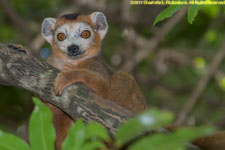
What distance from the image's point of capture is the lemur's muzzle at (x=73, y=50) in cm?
639

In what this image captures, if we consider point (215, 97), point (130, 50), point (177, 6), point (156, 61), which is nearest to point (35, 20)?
point (130, 50)

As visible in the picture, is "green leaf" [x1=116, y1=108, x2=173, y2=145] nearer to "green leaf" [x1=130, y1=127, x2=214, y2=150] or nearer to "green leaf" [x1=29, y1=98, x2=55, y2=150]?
"green leaf" [x1=130, y1=127, x2=214, y2=150]

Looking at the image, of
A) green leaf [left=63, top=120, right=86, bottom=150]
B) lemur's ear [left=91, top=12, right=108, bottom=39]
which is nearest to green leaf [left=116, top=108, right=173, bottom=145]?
green leaf [left=63, top=120, right=86, bottom=150]

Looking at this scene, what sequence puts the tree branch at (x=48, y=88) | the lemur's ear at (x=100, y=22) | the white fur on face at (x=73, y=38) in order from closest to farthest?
the tree branch at (x=48, y=88), the white fur on face at (x=73, y=38), the lemur's ear at (x=100, y=22)

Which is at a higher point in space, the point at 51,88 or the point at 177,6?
the point at 177,6

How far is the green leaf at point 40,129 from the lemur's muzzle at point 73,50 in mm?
3379

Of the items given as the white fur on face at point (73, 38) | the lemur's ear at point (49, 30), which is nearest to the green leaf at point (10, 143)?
the white fur on face at point (73, 38)

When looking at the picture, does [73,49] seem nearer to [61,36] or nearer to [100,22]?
[61,36]

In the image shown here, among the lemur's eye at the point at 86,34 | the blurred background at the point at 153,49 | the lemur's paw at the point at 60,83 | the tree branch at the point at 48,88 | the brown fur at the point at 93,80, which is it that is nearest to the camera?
the tree branch at the point at 48,88

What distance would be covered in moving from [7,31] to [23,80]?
7.03 m

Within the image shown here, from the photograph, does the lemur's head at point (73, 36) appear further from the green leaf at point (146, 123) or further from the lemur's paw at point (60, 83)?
the green leaf at point (146, 123)

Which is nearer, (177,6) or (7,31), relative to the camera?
(177,6)

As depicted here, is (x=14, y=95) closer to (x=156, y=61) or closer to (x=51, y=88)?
(x=156, y=61)

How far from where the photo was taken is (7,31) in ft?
36.6
